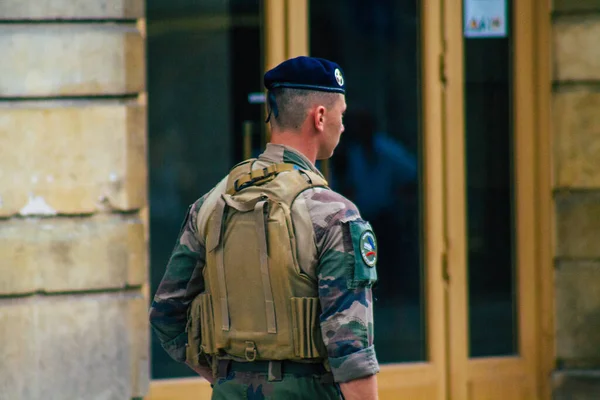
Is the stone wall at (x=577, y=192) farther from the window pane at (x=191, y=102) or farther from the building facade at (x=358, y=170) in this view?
the window pane at (x=191, y=102)

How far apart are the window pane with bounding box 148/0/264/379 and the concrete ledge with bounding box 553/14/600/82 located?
1.70m

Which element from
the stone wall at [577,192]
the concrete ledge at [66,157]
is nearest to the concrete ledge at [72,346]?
the concrete ledge at [66,157]

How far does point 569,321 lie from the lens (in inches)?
230

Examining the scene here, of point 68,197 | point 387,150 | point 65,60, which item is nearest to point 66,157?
point 68,197

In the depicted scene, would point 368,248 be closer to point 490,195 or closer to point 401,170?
point 401,170

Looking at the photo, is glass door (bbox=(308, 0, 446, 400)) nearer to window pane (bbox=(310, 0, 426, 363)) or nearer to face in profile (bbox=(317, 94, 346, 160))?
window pane (bbox=(310, 0, 426, 363))

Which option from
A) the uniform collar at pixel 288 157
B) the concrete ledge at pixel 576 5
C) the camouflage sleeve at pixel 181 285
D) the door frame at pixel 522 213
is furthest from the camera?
the door frame at pixel 522 213

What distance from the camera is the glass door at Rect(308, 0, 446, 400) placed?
228 inches

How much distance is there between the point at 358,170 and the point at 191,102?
1013 mm

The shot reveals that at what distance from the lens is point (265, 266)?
2609mm

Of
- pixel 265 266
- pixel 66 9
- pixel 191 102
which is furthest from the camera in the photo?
pixel 191 102

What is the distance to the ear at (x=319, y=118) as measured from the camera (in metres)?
2.68

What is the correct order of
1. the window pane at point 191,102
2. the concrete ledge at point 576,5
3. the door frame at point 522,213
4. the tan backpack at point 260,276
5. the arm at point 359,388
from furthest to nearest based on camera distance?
1. the door frame at point 522,213
2. the concrete ledge at point 576,5
3. the window pane at point 191,102
4. the tan backpack at point 260,276
5. the arm at point 359,388

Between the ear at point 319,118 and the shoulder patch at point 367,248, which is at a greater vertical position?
the ear at point 319,118
